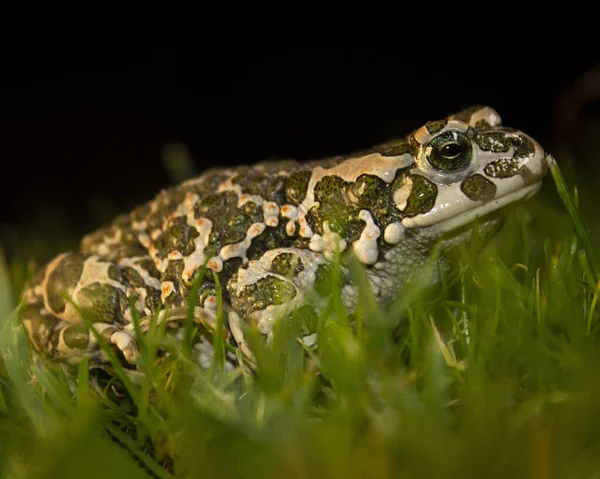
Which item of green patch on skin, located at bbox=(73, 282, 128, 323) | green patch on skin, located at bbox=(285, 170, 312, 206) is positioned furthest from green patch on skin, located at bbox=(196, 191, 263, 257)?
green patch on skin, located at bbox=(73, 282, 128, 323)

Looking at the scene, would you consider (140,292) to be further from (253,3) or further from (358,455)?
(253,3)

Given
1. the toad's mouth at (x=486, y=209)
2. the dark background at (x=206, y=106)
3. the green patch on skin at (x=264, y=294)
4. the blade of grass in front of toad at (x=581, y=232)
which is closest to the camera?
the blade of grass in front of toad at (x=581, y=232)

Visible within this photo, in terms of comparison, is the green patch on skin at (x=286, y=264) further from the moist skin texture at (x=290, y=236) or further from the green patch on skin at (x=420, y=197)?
the green patch on skin at (x=420, y=197)

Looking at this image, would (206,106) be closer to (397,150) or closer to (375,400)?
(397,150)

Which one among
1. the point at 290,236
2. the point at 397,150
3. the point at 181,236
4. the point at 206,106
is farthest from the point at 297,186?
the point at 206,106

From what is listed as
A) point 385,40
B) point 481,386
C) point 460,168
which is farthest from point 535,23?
point 481,386

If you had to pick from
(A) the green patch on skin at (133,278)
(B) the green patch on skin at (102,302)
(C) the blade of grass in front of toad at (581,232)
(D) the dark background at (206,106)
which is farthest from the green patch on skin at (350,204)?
(D) the dark background at (206,106)
